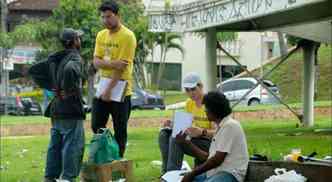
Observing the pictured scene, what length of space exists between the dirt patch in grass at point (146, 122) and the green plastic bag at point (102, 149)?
1403 cm

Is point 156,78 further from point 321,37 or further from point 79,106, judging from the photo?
point 79,106

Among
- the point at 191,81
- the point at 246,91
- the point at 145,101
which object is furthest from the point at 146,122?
the point at 191,81

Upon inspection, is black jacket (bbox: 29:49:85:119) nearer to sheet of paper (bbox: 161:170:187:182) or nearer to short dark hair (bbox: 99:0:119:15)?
short dark hair (bbox: 99:0:119:15)

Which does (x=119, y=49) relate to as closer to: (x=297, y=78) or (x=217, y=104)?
(x=217, y=104)

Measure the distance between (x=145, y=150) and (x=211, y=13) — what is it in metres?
4.08

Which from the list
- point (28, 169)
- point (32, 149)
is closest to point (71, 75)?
point (28, 169)

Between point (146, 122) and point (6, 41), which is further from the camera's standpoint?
point (6, 41)

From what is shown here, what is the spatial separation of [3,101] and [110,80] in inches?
1214

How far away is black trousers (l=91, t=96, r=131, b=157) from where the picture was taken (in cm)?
914

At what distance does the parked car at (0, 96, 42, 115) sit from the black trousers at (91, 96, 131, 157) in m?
29.9

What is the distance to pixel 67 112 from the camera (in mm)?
8570

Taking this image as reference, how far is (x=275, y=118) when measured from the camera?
28.8 m

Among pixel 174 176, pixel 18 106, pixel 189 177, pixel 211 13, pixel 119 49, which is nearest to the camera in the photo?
pixel 189 177

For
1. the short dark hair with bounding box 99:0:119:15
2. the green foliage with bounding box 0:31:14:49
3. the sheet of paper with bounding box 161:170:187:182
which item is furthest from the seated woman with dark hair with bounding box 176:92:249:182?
the green foliage with bounding box 0:31:14:49
